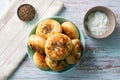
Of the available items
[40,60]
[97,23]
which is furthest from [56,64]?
[97,23]

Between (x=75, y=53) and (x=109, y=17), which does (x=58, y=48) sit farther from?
(x=109, y=17)

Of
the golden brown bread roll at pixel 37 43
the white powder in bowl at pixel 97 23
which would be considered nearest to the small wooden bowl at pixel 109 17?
the white powder in bowl at pixel 97 23

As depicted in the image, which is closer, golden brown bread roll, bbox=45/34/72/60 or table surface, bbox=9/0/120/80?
golden brown bread roll, bbox=45/34/72/60

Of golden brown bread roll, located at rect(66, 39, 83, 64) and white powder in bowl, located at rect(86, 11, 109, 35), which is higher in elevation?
white powder in bowl, located at rect(86, 11, 109, 35)

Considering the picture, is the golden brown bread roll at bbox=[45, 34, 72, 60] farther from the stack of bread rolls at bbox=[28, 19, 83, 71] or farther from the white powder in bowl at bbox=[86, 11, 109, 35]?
the white powder in bowl at bbox=[86, 11, 109, 35]

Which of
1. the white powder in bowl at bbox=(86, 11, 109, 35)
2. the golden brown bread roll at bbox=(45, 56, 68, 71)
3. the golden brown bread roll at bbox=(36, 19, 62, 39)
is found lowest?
the golden brown bread roll at bbox=(45, 56, 68, 71)

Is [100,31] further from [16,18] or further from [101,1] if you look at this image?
[16,18]

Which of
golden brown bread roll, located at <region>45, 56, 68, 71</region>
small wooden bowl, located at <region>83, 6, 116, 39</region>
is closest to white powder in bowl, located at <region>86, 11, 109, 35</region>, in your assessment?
small wooden bowl, located at <region>83, 6, 116, 39</region>

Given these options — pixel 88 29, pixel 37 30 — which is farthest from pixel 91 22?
pixel 37 30
